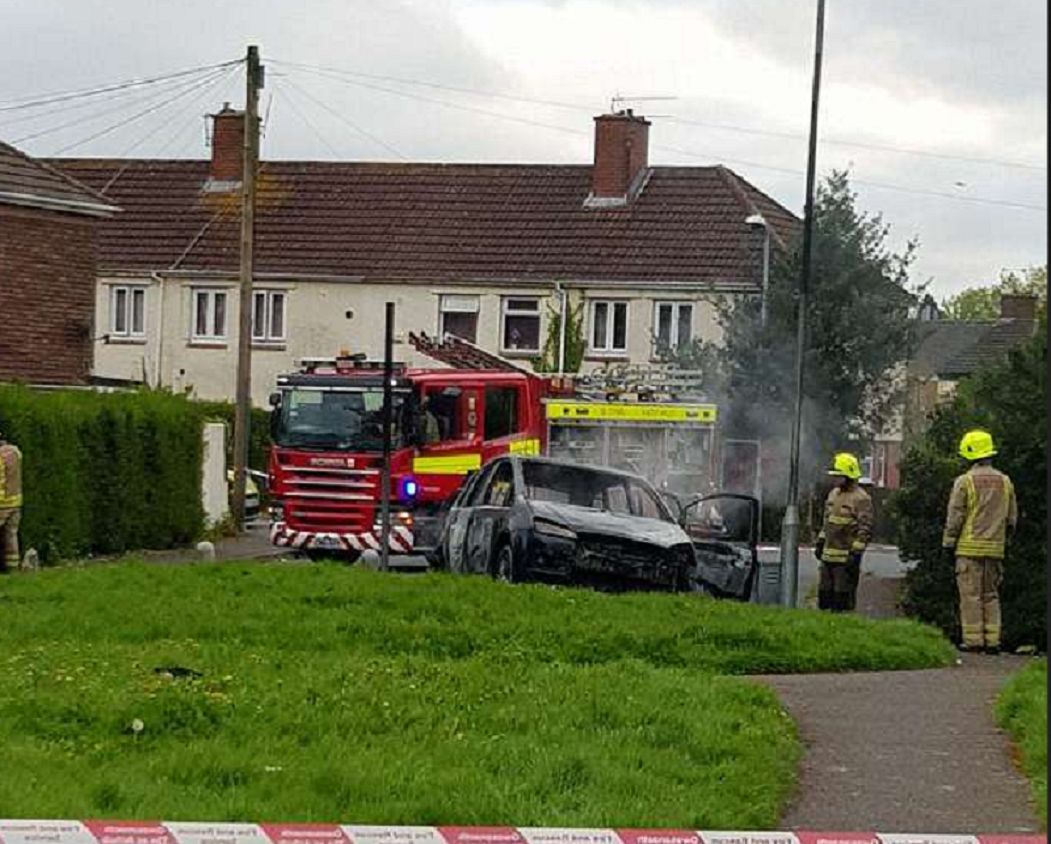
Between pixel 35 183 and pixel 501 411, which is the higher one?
pixel 35 183

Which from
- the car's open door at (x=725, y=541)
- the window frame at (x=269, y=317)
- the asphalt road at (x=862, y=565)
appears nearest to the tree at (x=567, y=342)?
the window frame at (x=269, y=317)

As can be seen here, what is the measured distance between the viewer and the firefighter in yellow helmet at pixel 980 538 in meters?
19.0

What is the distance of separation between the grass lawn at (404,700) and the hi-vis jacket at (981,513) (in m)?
0.85

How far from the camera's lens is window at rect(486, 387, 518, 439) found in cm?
3191

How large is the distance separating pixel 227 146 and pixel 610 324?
439 inches

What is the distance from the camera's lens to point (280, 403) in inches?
1256

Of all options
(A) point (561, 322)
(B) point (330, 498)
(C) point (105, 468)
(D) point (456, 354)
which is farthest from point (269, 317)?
(B) point (330, 498)

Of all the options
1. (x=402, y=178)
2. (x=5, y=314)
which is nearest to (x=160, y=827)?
(x=5, y=314)

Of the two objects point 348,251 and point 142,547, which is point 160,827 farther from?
point 348,251

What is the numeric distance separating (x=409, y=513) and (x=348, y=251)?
84.9ft

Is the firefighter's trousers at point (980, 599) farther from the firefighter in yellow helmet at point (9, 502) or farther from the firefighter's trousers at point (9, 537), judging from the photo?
the firefighter's trousers at point (9, 537)

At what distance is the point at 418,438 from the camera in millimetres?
31125

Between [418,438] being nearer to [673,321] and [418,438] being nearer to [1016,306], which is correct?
[673,321]

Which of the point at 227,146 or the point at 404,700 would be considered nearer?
the point at 404,700
